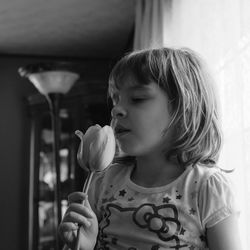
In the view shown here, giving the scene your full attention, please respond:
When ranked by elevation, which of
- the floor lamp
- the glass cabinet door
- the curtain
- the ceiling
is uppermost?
the ceiling

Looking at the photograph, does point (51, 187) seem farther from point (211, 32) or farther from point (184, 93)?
point (184, 93)

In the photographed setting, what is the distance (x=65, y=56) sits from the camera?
16.0ft

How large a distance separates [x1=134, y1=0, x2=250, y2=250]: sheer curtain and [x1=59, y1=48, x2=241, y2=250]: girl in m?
0.26

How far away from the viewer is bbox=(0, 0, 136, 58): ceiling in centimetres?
353

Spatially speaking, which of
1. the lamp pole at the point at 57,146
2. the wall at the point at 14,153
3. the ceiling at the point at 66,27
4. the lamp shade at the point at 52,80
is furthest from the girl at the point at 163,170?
the wall at the point at 14,153

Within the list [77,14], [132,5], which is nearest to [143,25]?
[132,5]

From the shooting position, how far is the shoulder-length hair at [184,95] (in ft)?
3.05

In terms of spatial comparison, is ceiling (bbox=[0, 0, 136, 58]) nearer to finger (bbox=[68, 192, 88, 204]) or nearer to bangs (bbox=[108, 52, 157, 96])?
bangs (bbox=[108, 52, 157, 96])

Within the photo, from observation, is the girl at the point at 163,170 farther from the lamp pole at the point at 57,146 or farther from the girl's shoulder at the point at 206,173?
the lamp pole at the point at 57,146

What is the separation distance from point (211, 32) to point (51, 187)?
3.12 metres

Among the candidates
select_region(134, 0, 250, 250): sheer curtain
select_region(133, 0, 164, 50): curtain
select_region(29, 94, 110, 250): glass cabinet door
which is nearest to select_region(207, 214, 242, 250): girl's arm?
select_region(134, 0, 250, 250): sheer curtain

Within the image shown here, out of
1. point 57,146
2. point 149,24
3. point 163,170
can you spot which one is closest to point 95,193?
point 163,170

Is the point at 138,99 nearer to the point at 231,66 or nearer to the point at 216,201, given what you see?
the point at 216,201

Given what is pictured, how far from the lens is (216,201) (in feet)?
2.77
